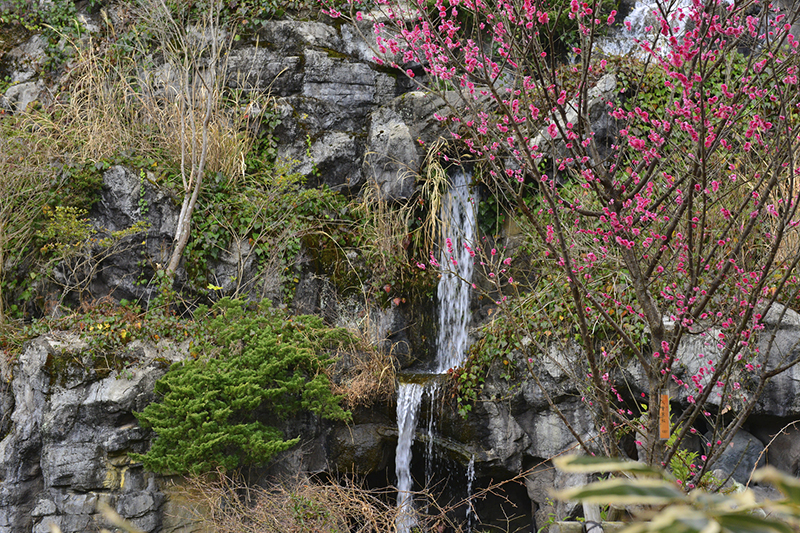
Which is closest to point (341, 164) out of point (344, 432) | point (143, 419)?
point (344, 432)

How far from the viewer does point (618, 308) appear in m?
4.22

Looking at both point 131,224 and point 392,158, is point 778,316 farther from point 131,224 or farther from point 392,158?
point 131,224

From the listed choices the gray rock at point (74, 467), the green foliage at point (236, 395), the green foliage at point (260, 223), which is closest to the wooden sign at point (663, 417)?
the green foliage at point (236, 395)

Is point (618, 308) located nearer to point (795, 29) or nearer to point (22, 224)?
point (795, 29)

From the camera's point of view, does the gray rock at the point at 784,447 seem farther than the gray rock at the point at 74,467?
No

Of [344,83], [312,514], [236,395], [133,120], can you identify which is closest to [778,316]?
[312,514]

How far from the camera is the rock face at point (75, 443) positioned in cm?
397

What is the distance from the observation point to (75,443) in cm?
405

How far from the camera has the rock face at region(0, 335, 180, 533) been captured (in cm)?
397

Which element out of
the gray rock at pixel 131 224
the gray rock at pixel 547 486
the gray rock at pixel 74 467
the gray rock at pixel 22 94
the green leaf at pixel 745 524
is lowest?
the gray rock at pixel 547 486

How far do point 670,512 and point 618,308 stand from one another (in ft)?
13.5

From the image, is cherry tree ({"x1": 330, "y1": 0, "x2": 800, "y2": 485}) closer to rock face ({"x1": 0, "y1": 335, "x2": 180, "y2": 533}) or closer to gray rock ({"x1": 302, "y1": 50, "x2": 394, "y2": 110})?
gray rock ({"x1": 302, "y1": 50, "x2": 394, "y2": 110})

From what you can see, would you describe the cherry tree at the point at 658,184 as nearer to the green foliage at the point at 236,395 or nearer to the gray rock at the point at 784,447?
the gray rock at the point at 784,447

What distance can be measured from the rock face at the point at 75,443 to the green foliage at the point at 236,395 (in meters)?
0.26
